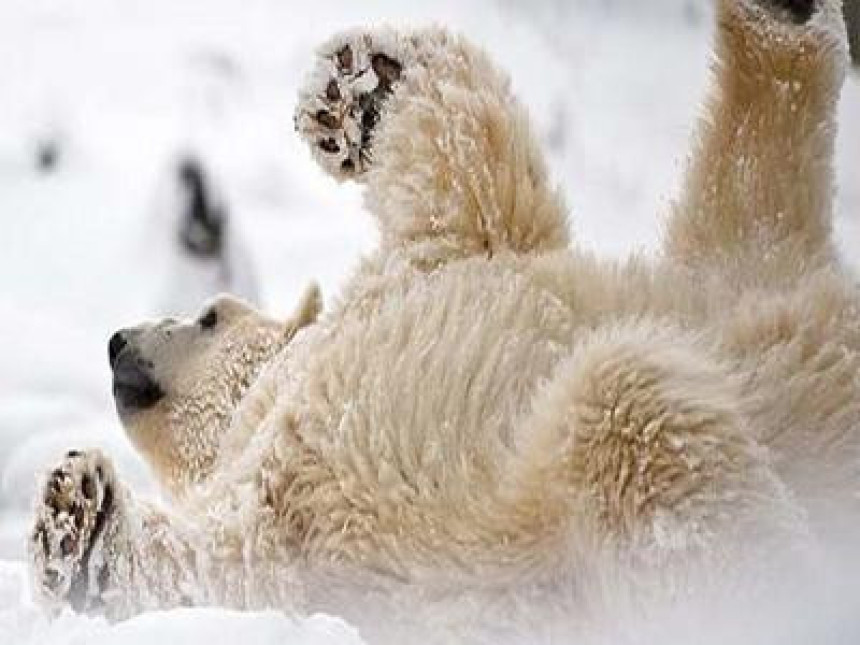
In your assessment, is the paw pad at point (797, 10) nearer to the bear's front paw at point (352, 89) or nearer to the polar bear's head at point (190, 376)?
the bear's front paw at point (352, 89)

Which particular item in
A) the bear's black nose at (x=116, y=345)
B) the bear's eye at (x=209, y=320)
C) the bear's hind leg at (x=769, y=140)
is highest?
the bear's hind leg at (x=769, y=140)

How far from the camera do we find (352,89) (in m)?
1.94

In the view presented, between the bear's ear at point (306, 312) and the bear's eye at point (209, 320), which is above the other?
the bear's eye at point (209, 320)

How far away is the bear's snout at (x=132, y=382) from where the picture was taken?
2.06m

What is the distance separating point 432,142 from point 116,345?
440 mm

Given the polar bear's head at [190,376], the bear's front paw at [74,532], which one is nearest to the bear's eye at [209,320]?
the polar bear's head at [190,376]

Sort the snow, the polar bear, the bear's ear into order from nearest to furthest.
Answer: the snow
the polar bear
the bear's ear

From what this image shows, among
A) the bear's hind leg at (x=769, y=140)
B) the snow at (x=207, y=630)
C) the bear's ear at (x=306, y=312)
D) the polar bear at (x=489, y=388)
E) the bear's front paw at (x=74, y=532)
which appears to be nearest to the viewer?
the snow at (x=207, y=630)

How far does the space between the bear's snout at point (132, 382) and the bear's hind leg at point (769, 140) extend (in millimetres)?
559

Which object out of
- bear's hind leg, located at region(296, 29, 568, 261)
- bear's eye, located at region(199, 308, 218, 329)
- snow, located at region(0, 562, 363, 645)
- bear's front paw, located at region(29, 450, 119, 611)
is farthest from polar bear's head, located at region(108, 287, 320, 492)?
snow, located at region(0, 562, 363, 645)

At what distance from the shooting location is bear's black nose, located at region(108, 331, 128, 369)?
2094 millimetres

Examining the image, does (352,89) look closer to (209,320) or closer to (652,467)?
(209,320)

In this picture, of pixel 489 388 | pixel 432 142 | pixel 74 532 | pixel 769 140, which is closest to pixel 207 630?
pixel 74 532

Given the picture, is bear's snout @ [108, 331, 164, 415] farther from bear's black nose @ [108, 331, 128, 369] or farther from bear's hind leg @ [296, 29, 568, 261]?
bear's hind leg @ [296, 29, 568, 261]
